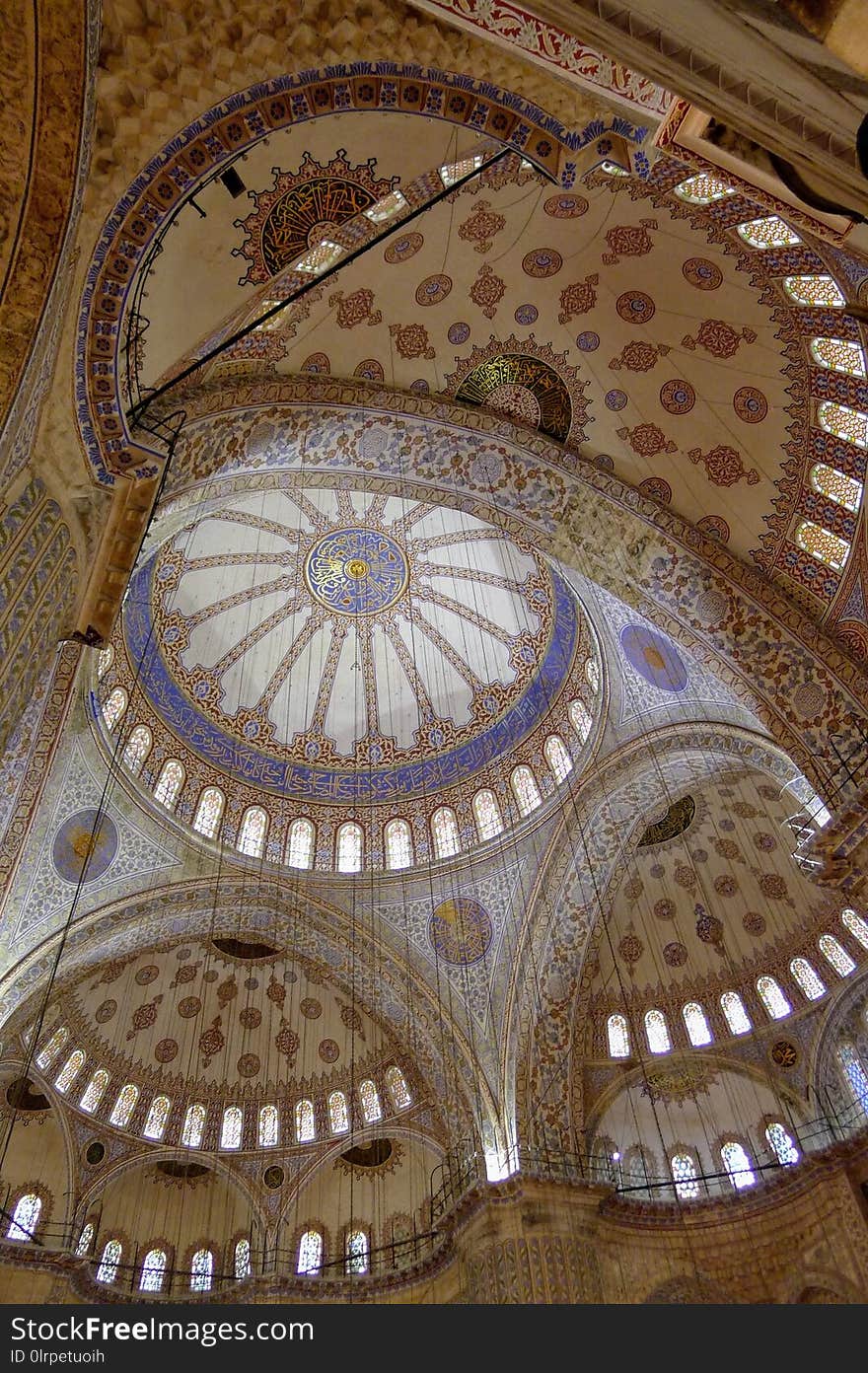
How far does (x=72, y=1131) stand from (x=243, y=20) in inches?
570

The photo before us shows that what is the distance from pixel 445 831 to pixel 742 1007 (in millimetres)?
5312

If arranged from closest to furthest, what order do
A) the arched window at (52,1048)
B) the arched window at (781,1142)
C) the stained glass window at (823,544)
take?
1. the stained glass window at (823,544)
2. the arched window at (781,1142)
3. the arched window at (52,1048)

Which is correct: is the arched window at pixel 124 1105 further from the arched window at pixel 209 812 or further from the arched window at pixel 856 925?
the arched window at pixel 856 925

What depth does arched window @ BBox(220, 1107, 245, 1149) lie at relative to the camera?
14.0 metres

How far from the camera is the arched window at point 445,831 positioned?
1391 cm

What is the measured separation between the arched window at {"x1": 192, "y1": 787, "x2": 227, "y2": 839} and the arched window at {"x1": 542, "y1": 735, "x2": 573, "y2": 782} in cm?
533

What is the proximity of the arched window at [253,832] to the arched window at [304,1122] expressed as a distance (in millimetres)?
4584

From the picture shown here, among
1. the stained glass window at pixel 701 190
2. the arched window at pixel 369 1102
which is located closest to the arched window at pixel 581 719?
the arched window at pixel 369 1102

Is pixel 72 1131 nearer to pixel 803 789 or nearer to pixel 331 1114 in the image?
pixel 331 1114

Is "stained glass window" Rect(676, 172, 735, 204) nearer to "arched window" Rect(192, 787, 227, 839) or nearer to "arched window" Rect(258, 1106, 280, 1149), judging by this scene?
"arched window" Rect(192, 787, 227, 839)

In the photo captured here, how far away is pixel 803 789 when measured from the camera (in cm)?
971

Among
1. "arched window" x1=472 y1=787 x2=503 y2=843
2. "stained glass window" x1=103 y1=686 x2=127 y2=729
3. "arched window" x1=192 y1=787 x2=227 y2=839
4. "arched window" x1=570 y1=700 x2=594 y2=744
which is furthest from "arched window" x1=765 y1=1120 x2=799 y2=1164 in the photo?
"stained glass window" x1=103 y1=686 x2=127 y2=729

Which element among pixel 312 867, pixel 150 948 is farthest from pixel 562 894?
pixel 150 948

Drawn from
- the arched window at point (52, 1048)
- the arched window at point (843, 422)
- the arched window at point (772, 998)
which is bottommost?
the arched window at point (772, 998)
